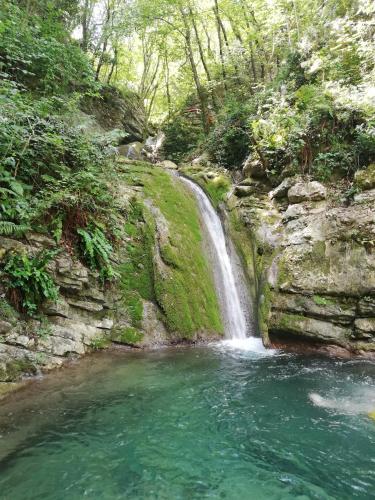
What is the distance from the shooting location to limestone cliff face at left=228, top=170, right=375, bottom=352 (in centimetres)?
767

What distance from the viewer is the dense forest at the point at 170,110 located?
270 inches

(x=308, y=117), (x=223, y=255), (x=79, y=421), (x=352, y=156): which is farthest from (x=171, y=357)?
(x=308, y=117)

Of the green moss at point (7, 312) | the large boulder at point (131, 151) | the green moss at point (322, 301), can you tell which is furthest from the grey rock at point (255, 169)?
the green moss at point (7, 312)

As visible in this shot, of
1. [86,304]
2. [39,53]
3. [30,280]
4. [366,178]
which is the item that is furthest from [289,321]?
[39,53]

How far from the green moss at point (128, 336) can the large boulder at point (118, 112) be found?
10.7m

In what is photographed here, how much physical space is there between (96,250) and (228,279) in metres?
3.93

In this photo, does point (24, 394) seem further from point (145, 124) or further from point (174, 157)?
point (145, 124)

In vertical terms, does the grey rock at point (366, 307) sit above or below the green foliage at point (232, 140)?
below

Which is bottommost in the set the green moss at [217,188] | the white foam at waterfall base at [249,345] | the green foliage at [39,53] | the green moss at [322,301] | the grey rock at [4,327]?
the white foam at waterfall base at [249,345]

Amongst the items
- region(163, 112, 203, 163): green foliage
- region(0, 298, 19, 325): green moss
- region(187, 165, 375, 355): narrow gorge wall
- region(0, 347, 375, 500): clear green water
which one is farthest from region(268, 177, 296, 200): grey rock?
region(163, 112, 203, 163): green foliage

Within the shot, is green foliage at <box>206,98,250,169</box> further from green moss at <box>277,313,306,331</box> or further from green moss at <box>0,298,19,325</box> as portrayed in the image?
green moss at <box>0,298,19,325</box>

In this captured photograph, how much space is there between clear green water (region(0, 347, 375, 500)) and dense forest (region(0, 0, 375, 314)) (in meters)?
2.16

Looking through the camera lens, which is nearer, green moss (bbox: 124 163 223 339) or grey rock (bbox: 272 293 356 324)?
grey rock (bbox: 272 293 356 324)

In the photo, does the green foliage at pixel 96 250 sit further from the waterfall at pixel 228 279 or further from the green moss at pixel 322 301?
the green moss at pixel 322 301
